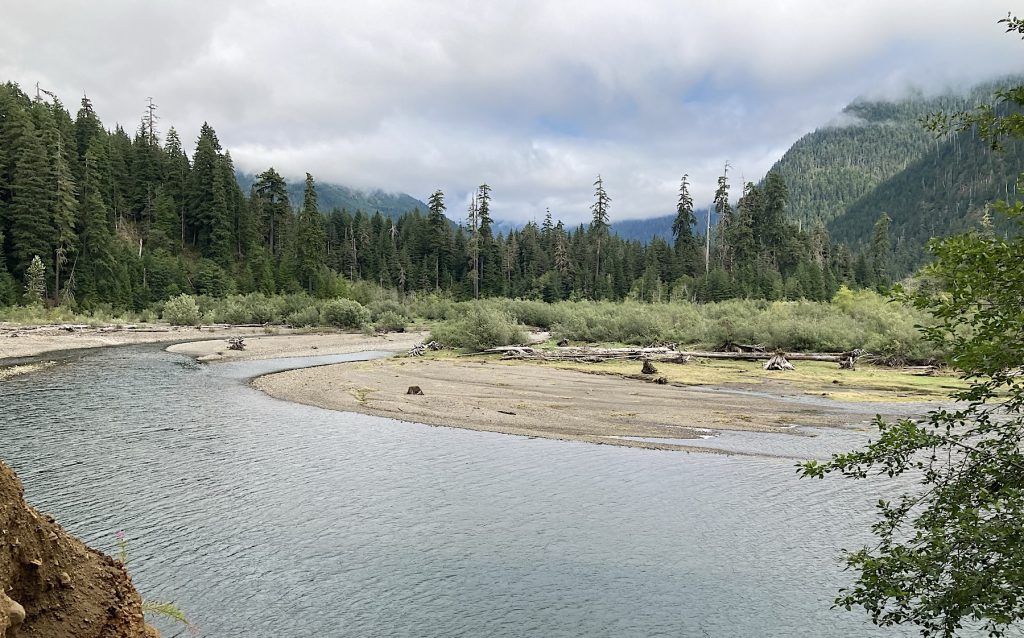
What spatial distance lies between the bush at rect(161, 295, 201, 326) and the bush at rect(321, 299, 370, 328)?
13.9 m

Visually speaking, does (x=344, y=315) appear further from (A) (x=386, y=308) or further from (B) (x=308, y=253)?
(B) (x=308, y=253)

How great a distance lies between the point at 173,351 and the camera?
46656 mm

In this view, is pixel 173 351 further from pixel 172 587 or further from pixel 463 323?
pixel 172 587

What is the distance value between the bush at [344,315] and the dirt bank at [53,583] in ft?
234

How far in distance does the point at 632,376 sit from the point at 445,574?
23.4 m

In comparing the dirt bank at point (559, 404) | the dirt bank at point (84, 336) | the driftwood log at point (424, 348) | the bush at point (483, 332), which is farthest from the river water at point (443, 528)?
the dirt bank at point (84, 336)

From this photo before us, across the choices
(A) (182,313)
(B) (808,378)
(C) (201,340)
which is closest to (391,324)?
(C) (201,340)

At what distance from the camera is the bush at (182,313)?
68637 mm

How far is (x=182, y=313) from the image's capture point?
225 feet

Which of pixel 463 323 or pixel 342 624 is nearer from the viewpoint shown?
pixel 342 624

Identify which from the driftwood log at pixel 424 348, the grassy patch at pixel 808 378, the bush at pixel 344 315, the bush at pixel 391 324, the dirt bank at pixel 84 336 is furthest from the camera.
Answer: the bush at pixel 344 315

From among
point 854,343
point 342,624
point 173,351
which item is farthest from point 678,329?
point 342,624

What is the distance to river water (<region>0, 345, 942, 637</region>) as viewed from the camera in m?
9.07

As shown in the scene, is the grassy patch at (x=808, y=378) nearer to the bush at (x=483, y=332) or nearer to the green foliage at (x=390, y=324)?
the bush at (x=483, y=332)
